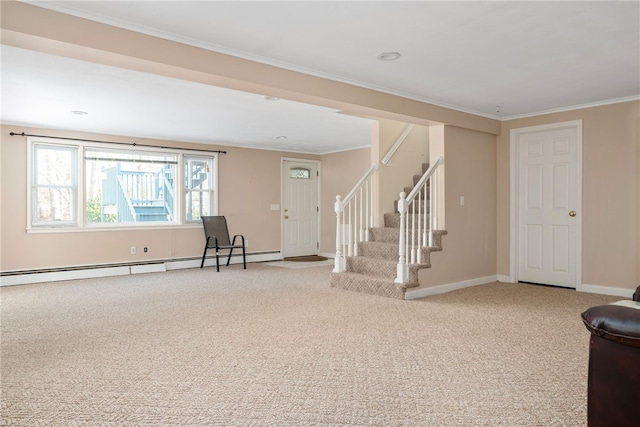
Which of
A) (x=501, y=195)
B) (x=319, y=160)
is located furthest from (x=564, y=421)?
(x=319, y=160)

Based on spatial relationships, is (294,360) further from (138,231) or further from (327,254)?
(327,254)

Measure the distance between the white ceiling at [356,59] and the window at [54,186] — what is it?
0.52m

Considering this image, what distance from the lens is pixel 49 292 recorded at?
17.4 ft

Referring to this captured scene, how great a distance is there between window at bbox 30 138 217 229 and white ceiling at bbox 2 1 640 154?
63cm

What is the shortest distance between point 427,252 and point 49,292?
4588mm

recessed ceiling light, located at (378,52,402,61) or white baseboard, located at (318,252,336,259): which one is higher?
recessed ceiling light, located at (378,52,402,61)

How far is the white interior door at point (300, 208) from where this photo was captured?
8.65m

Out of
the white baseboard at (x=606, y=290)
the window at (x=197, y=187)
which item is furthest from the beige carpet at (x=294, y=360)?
the window at (x=197, y=187)

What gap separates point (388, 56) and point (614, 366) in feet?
8.68

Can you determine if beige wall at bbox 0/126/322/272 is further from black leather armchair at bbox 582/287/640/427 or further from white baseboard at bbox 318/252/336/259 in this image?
black leather armchair at bbox 582/287/640/427

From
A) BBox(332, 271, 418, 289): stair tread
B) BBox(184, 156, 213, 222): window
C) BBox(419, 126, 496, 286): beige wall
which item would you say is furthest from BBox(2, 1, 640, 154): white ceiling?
BBox(332, 271, 418, 289): stair tread

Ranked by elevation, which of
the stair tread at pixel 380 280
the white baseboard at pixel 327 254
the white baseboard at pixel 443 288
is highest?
the stair tread at pixel 380 280

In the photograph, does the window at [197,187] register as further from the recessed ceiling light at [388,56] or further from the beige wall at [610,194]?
the beige wall at [610,194]

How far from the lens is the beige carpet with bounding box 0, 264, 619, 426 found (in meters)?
2.14
